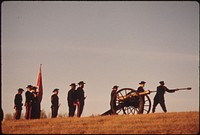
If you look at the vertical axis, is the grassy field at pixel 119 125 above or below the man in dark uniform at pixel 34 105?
below

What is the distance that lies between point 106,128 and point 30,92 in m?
5.41

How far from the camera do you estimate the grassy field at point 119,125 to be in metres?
10.6

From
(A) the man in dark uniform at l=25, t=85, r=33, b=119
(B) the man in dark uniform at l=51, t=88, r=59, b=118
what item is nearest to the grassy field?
(A) the man in dark uniform at l=25, t=85, r=33, b=119

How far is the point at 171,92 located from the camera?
15594 millimetres

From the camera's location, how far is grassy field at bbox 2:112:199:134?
10566 mm

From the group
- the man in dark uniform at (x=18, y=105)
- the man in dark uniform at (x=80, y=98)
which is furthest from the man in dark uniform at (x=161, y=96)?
the man in dark uniform at (x=18, y=105)

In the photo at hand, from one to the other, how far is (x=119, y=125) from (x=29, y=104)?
530 centimetres

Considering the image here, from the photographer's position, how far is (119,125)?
37.3 feet

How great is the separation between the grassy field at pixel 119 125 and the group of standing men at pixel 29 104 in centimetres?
247

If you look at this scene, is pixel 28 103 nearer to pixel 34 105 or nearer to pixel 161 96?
pixel 34 105

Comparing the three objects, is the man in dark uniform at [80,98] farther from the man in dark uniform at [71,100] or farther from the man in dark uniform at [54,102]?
the man in dark uniform at [54,102]

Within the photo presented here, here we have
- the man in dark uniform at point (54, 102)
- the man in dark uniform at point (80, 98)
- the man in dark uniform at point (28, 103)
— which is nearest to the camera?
the man in dark uniform at point (28, 103)

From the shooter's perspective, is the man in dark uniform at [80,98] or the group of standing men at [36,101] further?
the man in dark uniform at [80,98]

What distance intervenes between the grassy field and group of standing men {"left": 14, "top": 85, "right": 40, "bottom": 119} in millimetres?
2471
